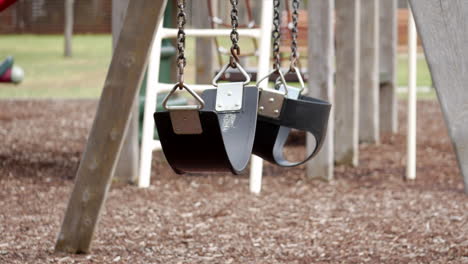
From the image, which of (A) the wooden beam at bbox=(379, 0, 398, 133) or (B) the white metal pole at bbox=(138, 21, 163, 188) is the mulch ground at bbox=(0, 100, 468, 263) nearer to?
(B) the white metal pole at bbox=(138, 21, 163, 188)

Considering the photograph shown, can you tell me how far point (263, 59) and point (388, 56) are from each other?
2816 mm

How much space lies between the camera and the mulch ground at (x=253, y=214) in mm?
4020

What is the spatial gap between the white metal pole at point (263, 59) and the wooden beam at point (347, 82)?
37.2 inches

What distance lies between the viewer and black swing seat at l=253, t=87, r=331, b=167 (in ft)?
10.4

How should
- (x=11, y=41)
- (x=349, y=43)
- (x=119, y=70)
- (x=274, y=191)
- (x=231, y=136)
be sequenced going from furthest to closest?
(x=11, y=41)
(x=349, y=43)
(x=274, y=191)
(x=119, y=70)
(x=231, y=136)

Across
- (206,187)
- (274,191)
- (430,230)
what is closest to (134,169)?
(206,187)

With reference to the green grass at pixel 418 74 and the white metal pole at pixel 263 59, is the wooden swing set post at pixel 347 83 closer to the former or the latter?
the white metal pole at pixel 263 59

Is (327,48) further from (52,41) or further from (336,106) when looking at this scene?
(52,41)

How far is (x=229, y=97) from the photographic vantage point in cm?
295

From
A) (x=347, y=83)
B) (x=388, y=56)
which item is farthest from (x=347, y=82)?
(x=388, y=56)

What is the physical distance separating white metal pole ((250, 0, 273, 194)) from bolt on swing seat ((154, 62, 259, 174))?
2.35m

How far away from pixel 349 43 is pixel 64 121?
12.5ft

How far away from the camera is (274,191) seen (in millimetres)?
5691

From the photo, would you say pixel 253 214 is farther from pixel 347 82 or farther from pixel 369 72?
pixel 369 72
